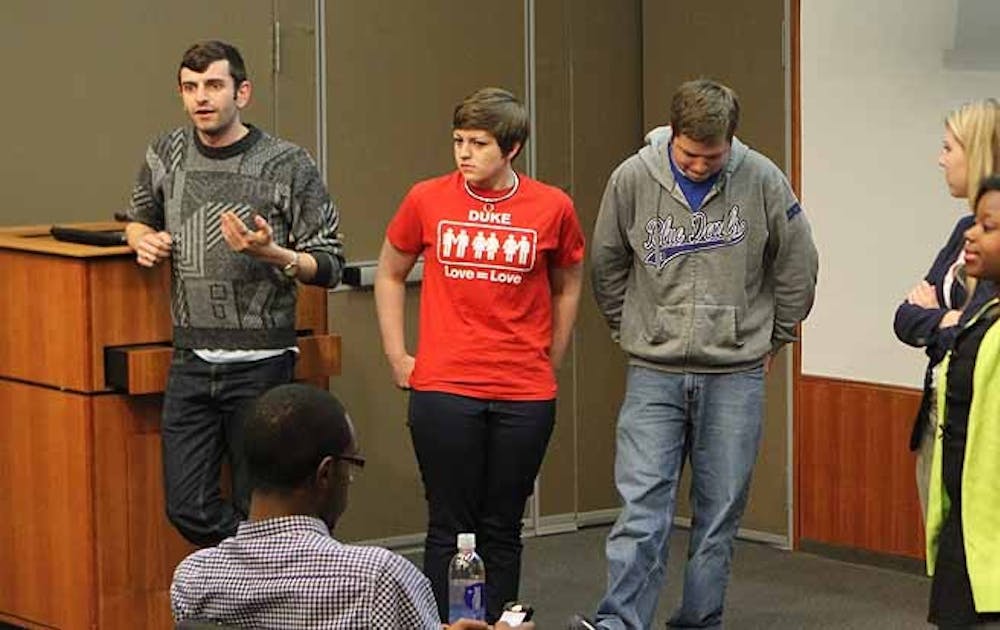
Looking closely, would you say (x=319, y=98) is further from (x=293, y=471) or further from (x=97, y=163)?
(x=293, y=471)

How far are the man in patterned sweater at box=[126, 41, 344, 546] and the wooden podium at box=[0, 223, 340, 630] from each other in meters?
0.11

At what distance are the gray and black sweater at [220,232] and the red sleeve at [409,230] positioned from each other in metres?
0.17

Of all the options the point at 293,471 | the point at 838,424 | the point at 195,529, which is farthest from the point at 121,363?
the point at 838,424

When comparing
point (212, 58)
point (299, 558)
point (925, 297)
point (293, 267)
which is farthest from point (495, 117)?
point (299, 558)

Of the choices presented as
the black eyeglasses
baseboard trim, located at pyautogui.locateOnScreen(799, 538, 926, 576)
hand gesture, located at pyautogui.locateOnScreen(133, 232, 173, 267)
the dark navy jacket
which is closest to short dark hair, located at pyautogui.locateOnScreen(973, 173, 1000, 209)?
the dark navy jacket

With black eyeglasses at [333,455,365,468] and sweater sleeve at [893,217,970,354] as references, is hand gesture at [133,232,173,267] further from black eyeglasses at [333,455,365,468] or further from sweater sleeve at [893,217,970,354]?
black eyeglasses at [333,455,365,468]

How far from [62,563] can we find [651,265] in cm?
175

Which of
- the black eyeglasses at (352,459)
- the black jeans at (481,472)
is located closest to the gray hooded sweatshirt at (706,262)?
the black jeans at (481,472)

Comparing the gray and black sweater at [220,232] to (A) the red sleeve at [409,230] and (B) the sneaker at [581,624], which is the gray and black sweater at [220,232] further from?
(B) the sneaker at [581,624]

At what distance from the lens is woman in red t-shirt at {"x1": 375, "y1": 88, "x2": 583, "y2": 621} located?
16.2 ft

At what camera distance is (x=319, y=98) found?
6352 mm

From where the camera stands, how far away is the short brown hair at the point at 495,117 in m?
4.89

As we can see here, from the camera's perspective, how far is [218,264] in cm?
494

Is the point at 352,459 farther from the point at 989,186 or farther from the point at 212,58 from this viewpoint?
the point at 212,58
